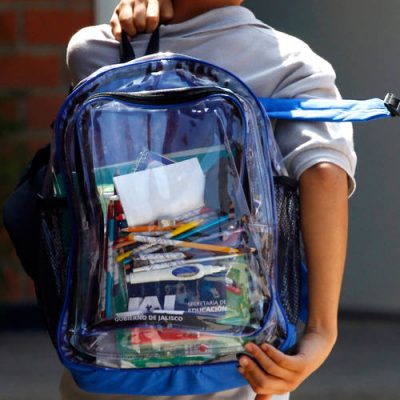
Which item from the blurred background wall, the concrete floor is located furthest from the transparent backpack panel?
the blurred background wall

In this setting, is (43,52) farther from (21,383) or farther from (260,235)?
(260,235)

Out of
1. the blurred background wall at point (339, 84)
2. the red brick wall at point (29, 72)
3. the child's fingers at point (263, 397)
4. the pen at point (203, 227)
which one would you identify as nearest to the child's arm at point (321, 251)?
the child's fingers at point (263, 397)

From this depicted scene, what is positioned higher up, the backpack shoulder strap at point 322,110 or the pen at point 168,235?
the backpack shoulder strap at point 322,110

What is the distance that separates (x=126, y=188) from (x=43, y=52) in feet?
9.42

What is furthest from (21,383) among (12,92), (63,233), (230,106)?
(230,106)

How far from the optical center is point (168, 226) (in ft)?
6.59

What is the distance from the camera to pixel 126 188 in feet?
6.64

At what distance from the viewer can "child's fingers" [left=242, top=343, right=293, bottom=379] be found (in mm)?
2008

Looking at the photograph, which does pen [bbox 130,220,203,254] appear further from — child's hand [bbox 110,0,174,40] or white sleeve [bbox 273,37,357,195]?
child's hand [bbox 110,0,174,40]

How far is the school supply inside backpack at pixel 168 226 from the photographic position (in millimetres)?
2006

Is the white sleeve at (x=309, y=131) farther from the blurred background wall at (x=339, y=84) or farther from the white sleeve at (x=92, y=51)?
the blurred background wall at (x=339, y=84)

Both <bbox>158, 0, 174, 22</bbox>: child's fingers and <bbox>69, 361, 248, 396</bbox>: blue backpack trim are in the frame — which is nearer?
<bbox>69, 361, 248, 396</bbox>: blue backpack trim

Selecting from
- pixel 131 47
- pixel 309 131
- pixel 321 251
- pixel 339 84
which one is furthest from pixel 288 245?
pixel 339 84

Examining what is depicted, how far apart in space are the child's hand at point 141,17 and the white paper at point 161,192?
0.36 meters
